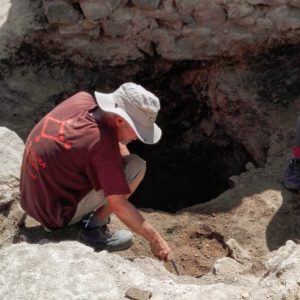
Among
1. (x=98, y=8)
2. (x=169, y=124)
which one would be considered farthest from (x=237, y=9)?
(x=169, y=124)

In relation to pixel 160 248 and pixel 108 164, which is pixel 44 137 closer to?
pixel 108 164

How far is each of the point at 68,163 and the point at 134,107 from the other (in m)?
0.46

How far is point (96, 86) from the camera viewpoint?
513 centimetres

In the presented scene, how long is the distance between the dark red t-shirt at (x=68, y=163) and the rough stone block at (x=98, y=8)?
175 cm

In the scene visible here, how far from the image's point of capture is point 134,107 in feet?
9.57

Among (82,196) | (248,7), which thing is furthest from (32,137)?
(248,7)

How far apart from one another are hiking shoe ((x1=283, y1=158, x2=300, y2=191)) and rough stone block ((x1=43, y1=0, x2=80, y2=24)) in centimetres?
218

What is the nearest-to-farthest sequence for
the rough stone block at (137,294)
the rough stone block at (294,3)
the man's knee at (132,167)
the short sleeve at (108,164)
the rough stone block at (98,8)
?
1. the rough stone block at (137,294)
2. the short sleeve at (108,164)
3. the man's knee at (132,167)
4. the rough stone block at (294,3)
5. the rough stone block at (98,8)

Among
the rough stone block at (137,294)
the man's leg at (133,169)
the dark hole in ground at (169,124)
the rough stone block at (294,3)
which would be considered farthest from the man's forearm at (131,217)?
the rough stone block at (294,3)

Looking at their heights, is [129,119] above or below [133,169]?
above

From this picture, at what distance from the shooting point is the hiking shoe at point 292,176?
4.04 m

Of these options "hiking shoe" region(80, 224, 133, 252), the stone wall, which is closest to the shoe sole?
"hiking shoe" region(80, 224, 133, 252)

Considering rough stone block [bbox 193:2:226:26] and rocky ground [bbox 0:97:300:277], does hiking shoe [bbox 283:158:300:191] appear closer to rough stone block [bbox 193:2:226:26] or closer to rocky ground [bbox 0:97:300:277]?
rocky ground [bbox 0:97:300:277]

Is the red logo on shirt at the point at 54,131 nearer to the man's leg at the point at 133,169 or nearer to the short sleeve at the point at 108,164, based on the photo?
the short sleeve at the point at 108,164
